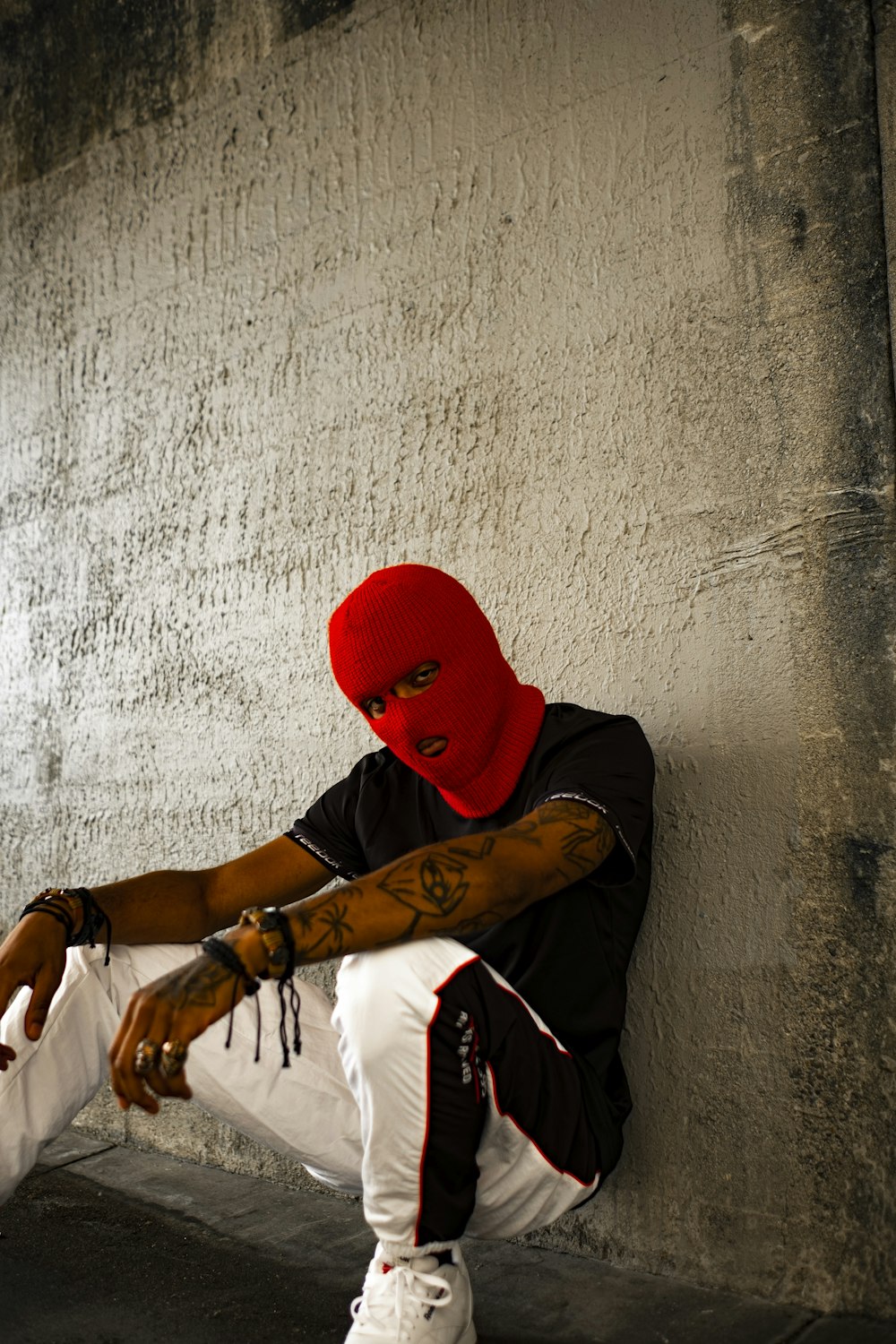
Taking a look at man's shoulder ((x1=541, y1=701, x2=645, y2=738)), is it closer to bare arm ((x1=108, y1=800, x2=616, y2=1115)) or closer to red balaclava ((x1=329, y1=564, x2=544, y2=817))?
red balaclava ((x1=329, y1=564, x2=544, y2=817))

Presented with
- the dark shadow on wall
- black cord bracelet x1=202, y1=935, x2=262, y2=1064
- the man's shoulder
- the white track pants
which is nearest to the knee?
the white track pants

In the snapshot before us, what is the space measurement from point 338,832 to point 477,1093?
689 mm

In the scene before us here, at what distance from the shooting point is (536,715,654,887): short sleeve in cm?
183

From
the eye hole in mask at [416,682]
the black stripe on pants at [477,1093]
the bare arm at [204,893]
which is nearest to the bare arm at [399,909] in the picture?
the black stripe on pants at [477,1093]

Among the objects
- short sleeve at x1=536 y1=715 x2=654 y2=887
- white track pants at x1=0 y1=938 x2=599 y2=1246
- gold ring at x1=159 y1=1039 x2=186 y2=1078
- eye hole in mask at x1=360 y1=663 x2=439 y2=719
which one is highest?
eye hole in mask at x1=360 y1=663 x2=439 y2=719

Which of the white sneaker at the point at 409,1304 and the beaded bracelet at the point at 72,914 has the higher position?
the beaded bracelet at the point at 72,914

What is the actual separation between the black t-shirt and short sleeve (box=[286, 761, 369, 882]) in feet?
0.79

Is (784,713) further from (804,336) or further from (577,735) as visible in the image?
(804,336)

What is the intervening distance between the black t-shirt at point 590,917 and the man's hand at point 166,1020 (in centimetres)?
56

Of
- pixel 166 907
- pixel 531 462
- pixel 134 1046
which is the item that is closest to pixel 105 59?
pixel 531 462

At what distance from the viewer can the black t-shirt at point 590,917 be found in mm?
1860

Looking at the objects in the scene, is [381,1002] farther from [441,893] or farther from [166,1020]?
[166,1020]

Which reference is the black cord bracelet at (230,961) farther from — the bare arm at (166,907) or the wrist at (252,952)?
the bare arm at (166,907)

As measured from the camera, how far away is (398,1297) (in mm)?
1646
